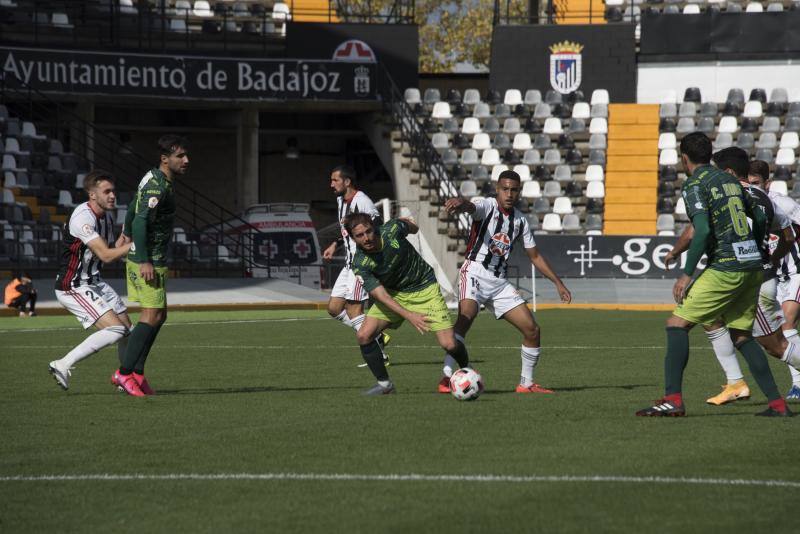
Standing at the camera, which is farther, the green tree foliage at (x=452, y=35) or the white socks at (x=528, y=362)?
the green tree foliage at (x=452, y=35)

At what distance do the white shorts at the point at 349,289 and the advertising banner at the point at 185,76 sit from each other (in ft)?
71.2

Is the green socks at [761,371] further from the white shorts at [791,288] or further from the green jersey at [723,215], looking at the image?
the white shorts at [791,288]

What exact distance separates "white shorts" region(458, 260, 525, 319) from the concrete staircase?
23.3 meters

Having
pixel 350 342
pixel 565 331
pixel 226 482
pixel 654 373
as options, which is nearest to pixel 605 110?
pixel 565 331

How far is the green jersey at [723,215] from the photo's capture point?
9.63m

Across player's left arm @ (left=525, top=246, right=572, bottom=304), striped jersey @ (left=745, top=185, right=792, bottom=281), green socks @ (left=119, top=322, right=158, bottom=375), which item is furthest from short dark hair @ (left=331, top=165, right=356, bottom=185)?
striped jersey @ (left=745, top=185, right=792, bottom=281)

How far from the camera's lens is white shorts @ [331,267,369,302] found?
1504 centimetres

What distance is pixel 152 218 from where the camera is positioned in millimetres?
11180

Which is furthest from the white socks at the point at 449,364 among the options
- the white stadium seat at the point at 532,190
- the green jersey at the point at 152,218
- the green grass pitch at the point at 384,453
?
the white stadium seat at the point at 532,190

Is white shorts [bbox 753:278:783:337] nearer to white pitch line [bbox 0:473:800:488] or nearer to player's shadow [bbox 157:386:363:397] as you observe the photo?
player's shadow [bbox 157:386:363:397]

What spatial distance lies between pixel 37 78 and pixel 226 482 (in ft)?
95.6

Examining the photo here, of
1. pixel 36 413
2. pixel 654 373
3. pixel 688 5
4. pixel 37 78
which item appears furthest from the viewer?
Result: pixel 688 5

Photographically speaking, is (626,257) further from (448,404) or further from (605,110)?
(448,404)

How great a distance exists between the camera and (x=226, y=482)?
751 centimetres
